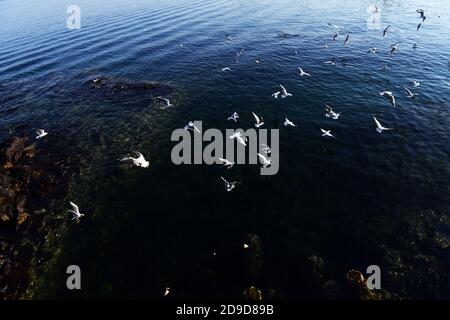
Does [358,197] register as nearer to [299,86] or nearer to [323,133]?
[323,133]

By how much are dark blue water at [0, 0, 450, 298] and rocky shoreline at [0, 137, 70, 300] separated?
1491 millimetres

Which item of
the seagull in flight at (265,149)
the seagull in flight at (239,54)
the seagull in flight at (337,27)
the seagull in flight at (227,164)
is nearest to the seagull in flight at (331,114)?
the seagull in flight at (265,149)

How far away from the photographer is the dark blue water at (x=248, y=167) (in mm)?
20188

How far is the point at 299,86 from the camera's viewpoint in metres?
44.2

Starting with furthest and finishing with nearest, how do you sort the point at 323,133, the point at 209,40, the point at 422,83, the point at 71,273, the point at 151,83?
1. the point at 209,40
2. the point at 151,83
3. the point at 422,83
4. the point at 323,133
5. the point at 71,273

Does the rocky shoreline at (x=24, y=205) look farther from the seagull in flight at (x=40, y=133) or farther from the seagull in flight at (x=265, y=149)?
the seagull in flight at (x=265, y=149)

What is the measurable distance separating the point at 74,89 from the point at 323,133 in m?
41.8

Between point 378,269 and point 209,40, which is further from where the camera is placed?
point 209,40

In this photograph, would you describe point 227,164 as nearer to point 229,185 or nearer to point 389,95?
point 229,185

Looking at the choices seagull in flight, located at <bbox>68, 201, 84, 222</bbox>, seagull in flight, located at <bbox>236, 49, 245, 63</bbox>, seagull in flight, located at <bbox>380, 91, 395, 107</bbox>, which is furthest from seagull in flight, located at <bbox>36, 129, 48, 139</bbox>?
seagull in flight, located at <bbox>380, 91, 395, 107</bbox>

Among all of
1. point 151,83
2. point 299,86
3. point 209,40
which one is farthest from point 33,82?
point 299,86

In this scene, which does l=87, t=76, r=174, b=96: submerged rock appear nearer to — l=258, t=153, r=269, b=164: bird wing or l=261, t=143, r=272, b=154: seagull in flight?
l=261, t=143, r=272, b=154: seagull in flight

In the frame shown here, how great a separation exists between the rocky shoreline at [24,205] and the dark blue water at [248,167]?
1491 millimetres
